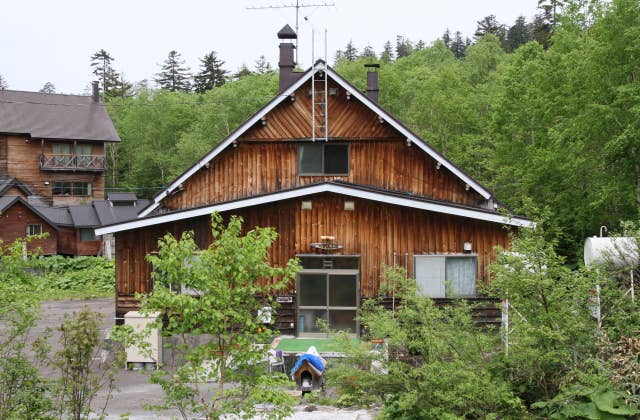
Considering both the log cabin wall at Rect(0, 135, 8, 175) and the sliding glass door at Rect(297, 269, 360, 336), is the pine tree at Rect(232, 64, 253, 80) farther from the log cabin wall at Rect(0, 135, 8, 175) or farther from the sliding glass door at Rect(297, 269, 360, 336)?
the sliding glass door at Rect(297, 269, 360, 336)

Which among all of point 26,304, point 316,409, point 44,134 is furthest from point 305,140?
point 44,134

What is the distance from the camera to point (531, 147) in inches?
1081

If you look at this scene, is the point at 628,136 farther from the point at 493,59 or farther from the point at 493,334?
the point at 493,59

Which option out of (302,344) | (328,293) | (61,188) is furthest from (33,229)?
(302,344)

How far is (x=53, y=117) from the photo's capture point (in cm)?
4888

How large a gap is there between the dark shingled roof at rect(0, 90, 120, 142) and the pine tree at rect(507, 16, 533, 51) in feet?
188

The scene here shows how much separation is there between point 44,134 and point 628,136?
4102 cm

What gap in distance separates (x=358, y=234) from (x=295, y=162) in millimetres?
3858

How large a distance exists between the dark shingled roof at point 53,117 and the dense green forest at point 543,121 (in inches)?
264

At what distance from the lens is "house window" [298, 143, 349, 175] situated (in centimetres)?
1931

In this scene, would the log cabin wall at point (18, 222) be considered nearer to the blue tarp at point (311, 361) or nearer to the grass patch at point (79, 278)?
the grass patch at point (79, 278)

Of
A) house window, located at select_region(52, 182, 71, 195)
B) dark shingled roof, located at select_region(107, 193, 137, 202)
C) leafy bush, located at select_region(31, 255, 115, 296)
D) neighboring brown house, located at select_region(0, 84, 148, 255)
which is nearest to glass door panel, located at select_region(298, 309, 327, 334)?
leafy bush, located at select_region(31, 255, 115, 296)

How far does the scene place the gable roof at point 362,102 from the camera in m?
18.2

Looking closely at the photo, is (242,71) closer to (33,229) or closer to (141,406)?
(33,229)
